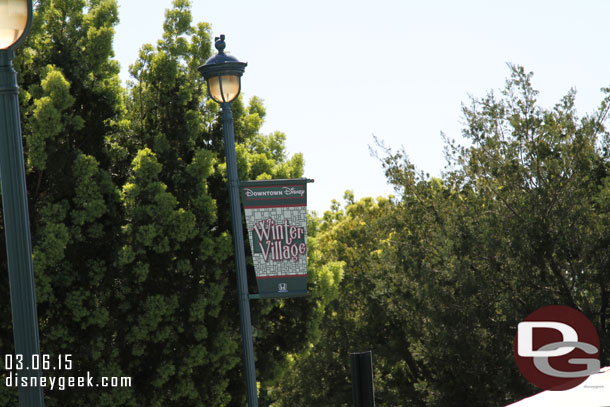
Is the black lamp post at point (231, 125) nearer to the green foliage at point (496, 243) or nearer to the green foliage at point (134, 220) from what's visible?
the green foliage at point (134, 220)

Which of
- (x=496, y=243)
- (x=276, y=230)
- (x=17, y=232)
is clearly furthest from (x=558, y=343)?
(x=17, y=232)

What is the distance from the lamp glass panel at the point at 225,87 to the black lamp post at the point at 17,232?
4695mm

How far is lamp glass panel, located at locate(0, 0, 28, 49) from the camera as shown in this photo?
14.0 feet

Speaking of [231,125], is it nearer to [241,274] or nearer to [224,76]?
[224,76]

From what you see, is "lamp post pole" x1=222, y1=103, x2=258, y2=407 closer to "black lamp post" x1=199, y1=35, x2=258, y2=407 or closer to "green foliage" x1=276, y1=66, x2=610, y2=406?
A: "black lamp post" x1=199, y1=35, x2=258, y2=407

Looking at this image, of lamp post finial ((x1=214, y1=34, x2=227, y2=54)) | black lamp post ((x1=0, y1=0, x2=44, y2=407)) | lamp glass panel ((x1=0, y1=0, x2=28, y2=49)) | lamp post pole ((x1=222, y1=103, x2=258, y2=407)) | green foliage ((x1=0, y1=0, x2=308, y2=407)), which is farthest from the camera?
green foliage ((x1=0, y1=0, x2=308, y2=407))

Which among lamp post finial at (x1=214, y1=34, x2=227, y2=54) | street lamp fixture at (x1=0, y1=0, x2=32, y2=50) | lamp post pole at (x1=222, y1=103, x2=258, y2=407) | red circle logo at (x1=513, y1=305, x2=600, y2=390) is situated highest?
lamp post finial at (x1=214, y1=34, x2=227, y2=54)

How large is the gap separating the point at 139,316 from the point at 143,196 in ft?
7.15

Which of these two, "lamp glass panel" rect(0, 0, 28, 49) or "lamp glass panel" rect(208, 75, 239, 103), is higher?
"lamp glass panel" rect(208, 75, 239, 103)

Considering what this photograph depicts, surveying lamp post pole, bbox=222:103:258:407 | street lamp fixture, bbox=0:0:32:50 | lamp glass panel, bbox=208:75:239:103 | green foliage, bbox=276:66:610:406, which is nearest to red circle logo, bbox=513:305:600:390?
green foliage, bbox=276:66:610:406

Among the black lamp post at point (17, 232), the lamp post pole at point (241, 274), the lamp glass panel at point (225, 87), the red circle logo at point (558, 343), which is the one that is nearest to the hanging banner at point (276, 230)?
the lamp post pole at point (241, 274)

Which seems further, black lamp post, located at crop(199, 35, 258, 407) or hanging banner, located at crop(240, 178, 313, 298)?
hanging banner, located at crop(240, 178, 313, 298)

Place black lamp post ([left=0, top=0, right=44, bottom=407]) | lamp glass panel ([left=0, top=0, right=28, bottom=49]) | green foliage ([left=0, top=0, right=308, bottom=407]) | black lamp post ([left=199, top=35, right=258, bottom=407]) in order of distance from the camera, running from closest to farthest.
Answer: lamp glass panel ([left=0, top=0, right=28, bottom=49]) < black lamp post ([left=0, top=0, right=44, bottom=407]) < black lamp post ([left=199, top=35, right=258, bottom=407]) < green foliage ([left=0, top=0, right=308, bottom=407])

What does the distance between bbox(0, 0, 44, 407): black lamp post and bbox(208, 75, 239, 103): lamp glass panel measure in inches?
185
